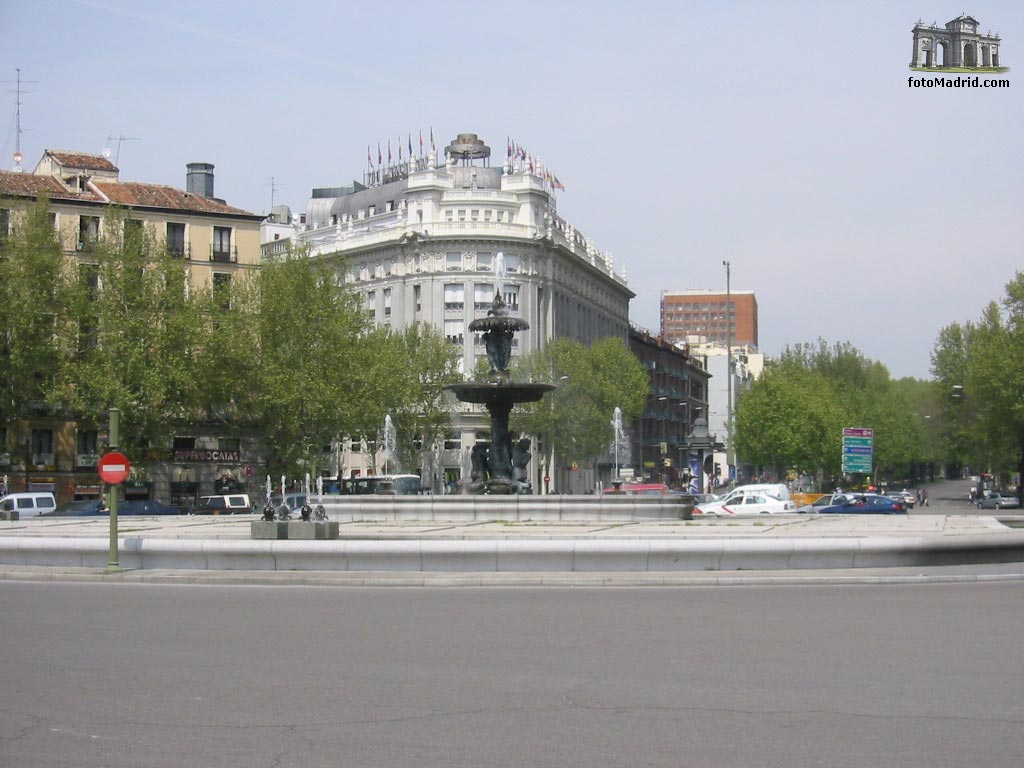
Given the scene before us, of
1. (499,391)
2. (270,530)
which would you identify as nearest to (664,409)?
(499,391)

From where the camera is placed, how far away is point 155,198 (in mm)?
70375

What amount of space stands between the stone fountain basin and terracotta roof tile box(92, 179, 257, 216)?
126 feet

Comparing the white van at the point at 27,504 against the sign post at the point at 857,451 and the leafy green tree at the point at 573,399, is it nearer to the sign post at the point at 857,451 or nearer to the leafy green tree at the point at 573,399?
the leafy green tree at the point at 573,399

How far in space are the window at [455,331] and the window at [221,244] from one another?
21.6 metres

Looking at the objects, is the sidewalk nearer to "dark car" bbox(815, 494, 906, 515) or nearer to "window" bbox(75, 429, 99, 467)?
"dark car" bbox(815, 494, 906, 515)

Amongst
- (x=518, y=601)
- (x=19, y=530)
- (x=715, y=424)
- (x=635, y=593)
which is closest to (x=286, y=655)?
(x=518, y=601)

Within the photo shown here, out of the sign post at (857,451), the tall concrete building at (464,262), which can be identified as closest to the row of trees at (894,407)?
the sign post at (857,451)

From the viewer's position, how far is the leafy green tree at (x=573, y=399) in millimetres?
81625

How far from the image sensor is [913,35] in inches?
1654

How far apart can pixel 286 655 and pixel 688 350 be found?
132829 millimetres

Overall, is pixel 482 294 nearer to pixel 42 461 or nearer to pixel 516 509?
pixel 42 461

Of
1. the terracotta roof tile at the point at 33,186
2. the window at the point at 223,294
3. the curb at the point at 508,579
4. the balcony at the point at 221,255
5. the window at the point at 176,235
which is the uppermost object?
the terracotta roof tile at the point at 33,186

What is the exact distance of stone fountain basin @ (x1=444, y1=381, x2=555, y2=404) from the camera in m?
35.2

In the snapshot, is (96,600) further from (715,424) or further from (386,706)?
(715,424)
